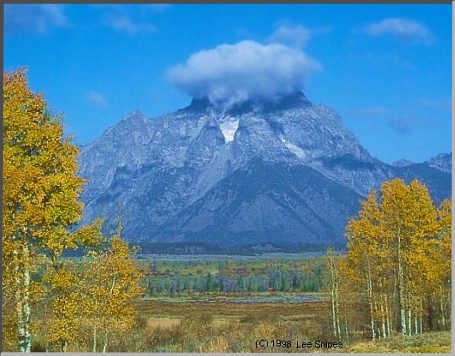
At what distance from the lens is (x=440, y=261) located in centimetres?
1302

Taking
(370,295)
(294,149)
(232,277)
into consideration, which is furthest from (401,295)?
(294,149)

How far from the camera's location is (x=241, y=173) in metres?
71.1

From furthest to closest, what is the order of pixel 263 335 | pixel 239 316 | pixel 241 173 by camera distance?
pixel 241 173 → pixel 239 316 → pixel 263 335

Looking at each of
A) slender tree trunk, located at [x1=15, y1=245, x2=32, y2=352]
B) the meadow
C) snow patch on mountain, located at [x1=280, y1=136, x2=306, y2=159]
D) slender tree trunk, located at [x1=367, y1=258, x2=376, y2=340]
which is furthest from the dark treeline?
snow patch on mountain, located at [x1=280, y1=136, x2=306, y2=159]

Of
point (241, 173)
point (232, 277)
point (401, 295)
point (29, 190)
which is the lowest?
point (401, 295)

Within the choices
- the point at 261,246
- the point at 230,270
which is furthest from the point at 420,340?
the point at 261,246

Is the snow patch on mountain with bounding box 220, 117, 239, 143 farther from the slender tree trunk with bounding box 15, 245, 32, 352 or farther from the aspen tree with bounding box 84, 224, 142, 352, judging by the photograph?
the slender tree trunk with bounding box 15, 245, 32, 352

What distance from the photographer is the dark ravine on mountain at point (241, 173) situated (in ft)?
161

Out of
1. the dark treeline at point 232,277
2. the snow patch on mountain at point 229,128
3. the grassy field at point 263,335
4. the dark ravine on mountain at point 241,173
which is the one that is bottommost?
the grassy field at point 263,335

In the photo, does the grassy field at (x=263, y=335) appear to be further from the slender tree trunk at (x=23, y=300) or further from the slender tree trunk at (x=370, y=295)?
the slender tree trunk at (x=23, y=300)

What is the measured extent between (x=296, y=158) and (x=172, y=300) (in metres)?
48.4

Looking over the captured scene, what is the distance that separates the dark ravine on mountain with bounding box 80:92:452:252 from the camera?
48.9 meters

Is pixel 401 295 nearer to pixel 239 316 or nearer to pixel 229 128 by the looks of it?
pixel 239 316

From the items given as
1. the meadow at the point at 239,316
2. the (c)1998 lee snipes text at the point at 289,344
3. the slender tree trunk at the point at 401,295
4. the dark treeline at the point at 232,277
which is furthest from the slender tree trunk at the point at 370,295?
the dark treeline at the point at 232,277
